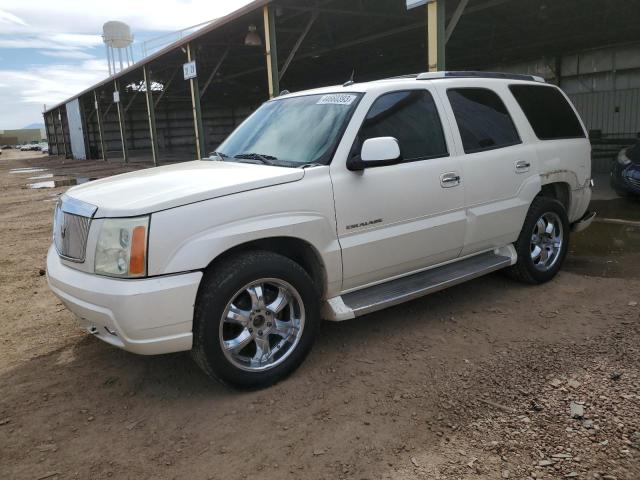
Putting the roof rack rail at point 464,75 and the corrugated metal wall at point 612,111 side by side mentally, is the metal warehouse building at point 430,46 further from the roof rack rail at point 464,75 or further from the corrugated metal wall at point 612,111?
the roof rack rail at point 464,75

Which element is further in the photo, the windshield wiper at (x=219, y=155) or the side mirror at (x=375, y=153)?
the windshield wiper at (x=219, y=155)

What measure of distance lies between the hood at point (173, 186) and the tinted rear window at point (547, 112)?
106 inches

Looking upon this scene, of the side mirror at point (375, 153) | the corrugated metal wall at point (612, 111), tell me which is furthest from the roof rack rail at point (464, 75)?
the corrugated metal wall at point (612, 111)

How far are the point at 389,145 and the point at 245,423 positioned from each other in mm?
1961

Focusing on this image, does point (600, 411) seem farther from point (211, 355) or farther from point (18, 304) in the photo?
point (18, 304)

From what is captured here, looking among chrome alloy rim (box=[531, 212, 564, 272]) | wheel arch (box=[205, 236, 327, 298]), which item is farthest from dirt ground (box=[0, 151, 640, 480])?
wheel arch (box=[205, 236, 327, 298])

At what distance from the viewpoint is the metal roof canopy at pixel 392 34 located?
523 inches

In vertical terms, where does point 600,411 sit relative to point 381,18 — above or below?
below

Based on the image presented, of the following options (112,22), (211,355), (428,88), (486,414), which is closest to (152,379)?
(211,355)

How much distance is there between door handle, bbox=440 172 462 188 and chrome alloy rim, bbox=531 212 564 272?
127 centimetres

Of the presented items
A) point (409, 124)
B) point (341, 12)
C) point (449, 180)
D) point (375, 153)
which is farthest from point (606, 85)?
point (375, 153)

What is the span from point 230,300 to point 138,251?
59 centimetres

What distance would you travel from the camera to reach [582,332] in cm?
393

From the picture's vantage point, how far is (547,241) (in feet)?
16.7
